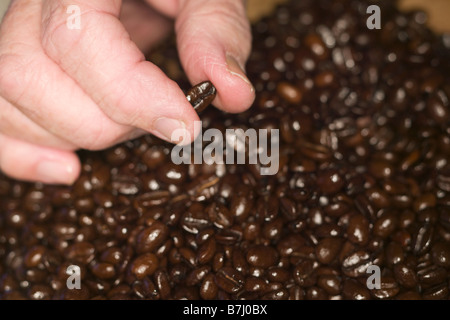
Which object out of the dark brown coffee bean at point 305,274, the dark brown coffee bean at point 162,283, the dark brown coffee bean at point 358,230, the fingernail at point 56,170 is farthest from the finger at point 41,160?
the dark brown coffee bean at point 358,230

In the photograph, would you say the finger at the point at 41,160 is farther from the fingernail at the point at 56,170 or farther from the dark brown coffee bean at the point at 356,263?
the dark brown coffee bean at the point at 356,263

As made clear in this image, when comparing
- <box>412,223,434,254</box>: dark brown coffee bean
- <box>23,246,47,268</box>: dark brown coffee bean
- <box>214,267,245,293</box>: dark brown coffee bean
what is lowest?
<box>23,246,47,268</box>: dark brown coffee bean

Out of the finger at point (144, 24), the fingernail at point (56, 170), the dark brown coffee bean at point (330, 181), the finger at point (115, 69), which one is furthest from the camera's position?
the finger at point (144, 24)

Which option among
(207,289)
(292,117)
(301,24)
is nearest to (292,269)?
(207,289)

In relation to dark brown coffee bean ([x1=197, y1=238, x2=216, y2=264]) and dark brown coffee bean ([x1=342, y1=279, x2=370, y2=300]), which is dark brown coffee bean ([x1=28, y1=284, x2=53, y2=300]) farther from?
dark brown coffee bean ([x1=342, y1=279, x2=370, y2=300])

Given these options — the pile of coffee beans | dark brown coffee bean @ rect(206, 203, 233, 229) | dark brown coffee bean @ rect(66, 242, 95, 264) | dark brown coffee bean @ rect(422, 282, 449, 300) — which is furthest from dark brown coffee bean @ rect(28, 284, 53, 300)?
dark brown coffee bean @ rect(422, 282, 449, 300)

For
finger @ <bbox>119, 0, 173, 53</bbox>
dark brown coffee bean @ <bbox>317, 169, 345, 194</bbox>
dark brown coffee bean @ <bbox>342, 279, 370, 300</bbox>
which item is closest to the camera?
dark brown coffee bean @ <bbox>342, 279, 370, 300</bbox>

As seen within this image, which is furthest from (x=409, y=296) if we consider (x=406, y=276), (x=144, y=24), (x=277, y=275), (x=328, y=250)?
(x=144, y=24)
